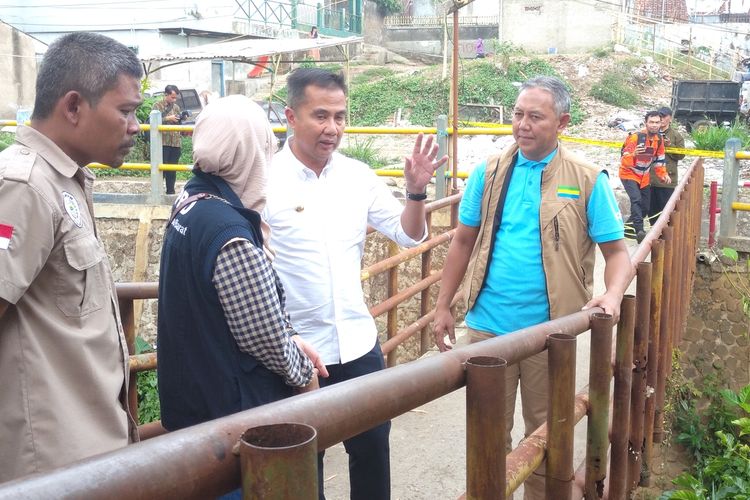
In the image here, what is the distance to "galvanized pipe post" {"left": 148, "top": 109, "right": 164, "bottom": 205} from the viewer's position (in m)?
8.88

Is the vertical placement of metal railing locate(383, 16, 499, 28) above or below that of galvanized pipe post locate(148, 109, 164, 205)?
above

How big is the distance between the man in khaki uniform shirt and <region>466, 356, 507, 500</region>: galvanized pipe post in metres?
0.72

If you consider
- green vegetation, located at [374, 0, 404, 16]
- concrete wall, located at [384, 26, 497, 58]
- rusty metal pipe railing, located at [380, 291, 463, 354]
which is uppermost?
green vegetation, located at [374, 0, 404, 16]

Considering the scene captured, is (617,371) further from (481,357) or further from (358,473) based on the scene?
(481,357)

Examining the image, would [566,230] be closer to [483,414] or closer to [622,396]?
[622,396]

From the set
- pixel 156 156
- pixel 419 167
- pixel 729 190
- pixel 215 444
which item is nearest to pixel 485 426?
pixel 215 444

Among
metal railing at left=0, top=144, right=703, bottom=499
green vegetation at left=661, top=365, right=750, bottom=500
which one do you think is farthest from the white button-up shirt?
green vegetation at left=661, top=365, right=750, bottom=500

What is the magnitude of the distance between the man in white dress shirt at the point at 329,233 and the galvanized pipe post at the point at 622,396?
0.77 metres

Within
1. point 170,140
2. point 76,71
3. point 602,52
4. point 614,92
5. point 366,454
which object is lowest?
point 366,454

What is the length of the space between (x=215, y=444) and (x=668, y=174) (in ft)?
29.4

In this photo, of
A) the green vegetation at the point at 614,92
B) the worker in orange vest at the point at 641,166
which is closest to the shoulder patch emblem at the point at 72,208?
the worker in orange vest at the point at 641,166

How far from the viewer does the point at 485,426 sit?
1.47 metres

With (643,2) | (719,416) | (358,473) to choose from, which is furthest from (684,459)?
(643,2)

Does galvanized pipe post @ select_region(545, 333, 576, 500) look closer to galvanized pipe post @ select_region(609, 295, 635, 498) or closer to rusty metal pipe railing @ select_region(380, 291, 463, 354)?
galvanized pipe post @ select_region(609, 295, 635, 498)
